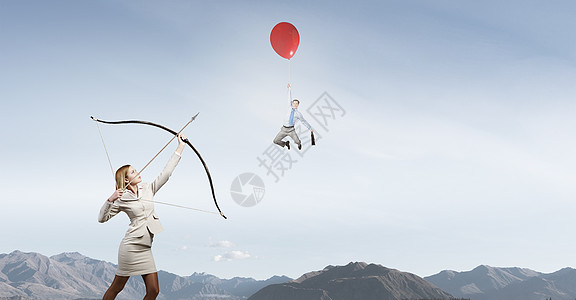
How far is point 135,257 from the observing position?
1040 cm

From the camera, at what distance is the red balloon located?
19.3 m

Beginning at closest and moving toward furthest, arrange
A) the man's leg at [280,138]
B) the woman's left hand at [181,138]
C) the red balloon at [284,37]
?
the woman's left hand at [181,138]
the man's leg at [280,138]
the red balloon at [284,37]

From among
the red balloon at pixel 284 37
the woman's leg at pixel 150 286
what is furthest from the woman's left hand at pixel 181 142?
the red balloon at pixel 284 37

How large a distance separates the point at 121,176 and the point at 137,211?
784mm

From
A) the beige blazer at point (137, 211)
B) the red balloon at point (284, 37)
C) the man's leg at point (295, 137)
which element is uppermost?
the red balloon at point (284, 37)

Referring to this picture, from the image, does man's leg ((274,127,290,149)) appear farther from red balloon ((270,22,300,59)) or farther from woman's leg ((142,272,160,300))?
woman's leg ((142,272,160,300))

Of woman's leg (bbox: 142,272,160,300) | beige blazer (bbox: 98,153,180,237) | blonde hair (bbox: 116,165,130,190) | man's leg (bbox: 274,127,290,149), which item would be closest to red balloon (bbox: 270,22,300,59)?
man's leg (bbox: 274,127,290,149)

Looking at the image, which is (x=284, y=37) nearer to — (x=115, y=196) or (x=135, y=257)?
(x=115, y=196)

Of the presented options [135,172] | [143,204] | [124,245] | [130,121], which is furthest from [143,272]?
[130,121]

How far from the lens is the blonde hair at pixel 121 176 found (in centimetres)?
1055

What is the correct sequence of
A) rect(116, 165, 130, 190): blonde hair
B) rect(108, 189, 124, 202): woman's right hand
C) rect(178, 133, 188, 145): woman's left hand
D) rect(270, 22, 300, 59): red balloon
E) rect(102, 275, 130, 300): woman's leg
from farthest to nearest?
rect(270, 22, 300, 59): red balloon < rect(178, 133, 188, 145): woman's left hand < rect(116, 165, 130, 190): blonde hair < rect(102, 275, 130, 300): woman's leg < rect(108, 189, 124, 202): woman's right hand

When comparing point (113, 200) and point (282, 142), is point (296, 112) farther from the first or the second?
point (113, 200)

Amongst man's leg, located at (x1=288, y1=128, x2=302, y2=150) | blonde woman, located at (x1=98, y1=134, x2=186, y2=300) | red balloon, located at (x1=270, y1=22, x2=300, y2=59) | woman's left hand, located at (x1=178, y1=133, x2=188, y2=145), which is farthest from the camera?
red balloon, located at (x1=270, y1=22, x2=300, y2=59)

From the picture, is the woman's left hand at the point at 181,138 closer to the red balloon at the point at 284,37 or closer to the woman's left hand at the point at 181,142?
the woman's left hand at the point at 181,142
